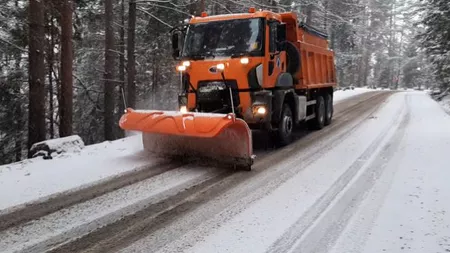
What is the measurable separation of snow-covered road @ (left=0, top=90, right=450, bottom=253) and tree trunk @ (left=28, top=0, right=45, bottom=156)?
150 inches

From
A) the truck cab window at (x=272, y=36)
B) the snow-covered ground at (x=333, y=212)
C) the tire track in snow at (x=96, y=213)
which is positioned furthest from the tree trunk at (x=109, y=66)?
the snow-covered ground at (x=333, y=212)

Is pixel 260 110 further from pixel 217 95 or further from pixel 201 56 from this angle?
pixel 201 56

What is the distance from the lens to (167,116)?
665 centimetres


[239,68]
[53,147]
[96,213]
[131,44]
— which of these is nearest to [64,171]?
[53,147]

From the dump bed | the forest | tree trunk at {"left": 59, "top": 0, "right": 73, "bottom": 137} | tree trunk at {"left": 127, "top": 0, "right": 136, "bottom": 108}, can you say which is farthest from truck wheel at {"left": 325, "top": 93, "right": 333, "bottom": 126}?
tree trunk at {"left": 127, "top": 0, "right": 136, "bottom": 108}

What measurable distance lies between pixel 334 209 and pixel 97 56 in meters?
20.8

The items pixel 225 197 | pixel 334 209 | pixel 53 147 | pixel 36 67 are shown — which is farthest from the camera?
pixel 36 67

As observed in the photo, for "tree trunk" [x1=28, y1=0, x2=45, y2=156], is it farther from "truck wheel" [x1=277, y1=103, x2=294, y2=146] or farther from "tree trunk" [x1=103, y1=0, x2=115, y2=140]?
"truck wheel" [x1=277, y1=103, x2=294, y2=146]

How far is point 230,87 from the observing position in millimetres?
7836

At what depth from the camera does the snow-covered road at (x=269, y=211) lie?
147 inches

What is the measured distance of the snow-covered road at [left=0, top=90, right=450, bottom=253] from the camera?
372 cm

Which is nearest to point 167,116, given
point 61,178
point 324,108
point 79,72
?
point 61,178

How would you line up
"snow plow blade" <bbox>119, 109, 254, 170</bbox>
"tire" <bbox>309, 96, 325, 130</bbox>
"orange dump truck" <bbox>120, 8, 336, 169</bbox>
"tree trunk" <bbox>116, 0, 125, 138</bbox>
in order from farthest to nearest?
1. "tree trunk" <bbox>116, 0, 125, 138</bbox>
2. "tire" <bbox>309, 96, 325, 130</bbox>
3. "orange dump truck" <bbox>120, 8, 336, 169</bbox>
4. "snow plow blade" <bbox>119, 109, 254, 170</bbox>

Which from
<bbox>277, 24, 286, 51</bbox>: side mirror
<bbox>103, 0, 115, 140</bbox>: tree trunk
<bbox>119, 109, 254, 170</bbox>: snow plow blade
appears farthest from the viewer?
<bbox>103, 0, 115, 140</bbox>: tree trunk
